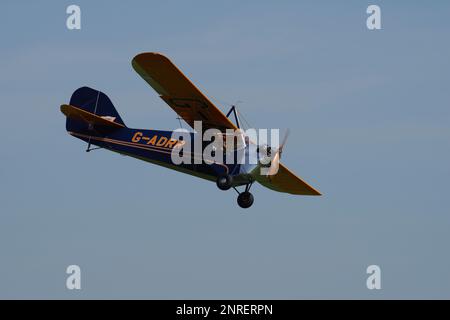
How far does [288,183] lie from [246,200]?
3.14 metres

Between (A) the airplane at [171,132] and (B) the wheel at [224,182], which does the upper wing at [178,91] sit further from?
(B) the wheel at [224,182]

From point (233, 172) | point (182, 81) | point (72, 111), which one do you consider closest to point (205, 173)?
point (233, 172)

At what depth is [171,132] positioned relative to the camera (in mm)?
25812

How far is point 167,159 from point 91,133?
2861mm

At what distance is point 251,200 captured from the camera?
25.2 meters

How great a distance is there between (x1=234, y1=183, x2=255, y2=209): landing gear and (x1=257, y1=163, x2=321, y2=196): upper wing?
146cm

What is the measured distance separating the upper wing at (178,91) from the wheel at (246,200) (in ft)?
6.30

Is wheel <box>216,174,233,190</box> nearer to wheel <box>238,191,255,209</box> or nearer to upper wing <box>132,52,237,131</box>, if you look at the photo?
wheel <box>238,191,255,209</box>

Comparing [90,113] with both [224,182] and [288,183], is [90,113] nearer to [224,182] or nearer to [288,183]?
[224,182]

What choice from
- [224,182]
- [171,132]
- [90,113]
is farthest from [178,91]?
[90,113]

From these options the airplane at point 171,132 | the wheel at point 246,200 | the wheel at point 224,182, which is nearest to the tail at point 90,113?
the airplane at point 171,132

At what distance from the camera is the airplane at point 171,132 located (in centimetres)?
2380

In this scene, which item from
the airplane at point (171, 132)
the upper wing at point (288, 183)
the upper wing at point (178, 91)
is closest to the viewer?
the upper wing at point (178, 91)

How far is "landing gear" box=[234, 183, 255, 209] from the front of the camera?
25.2m
